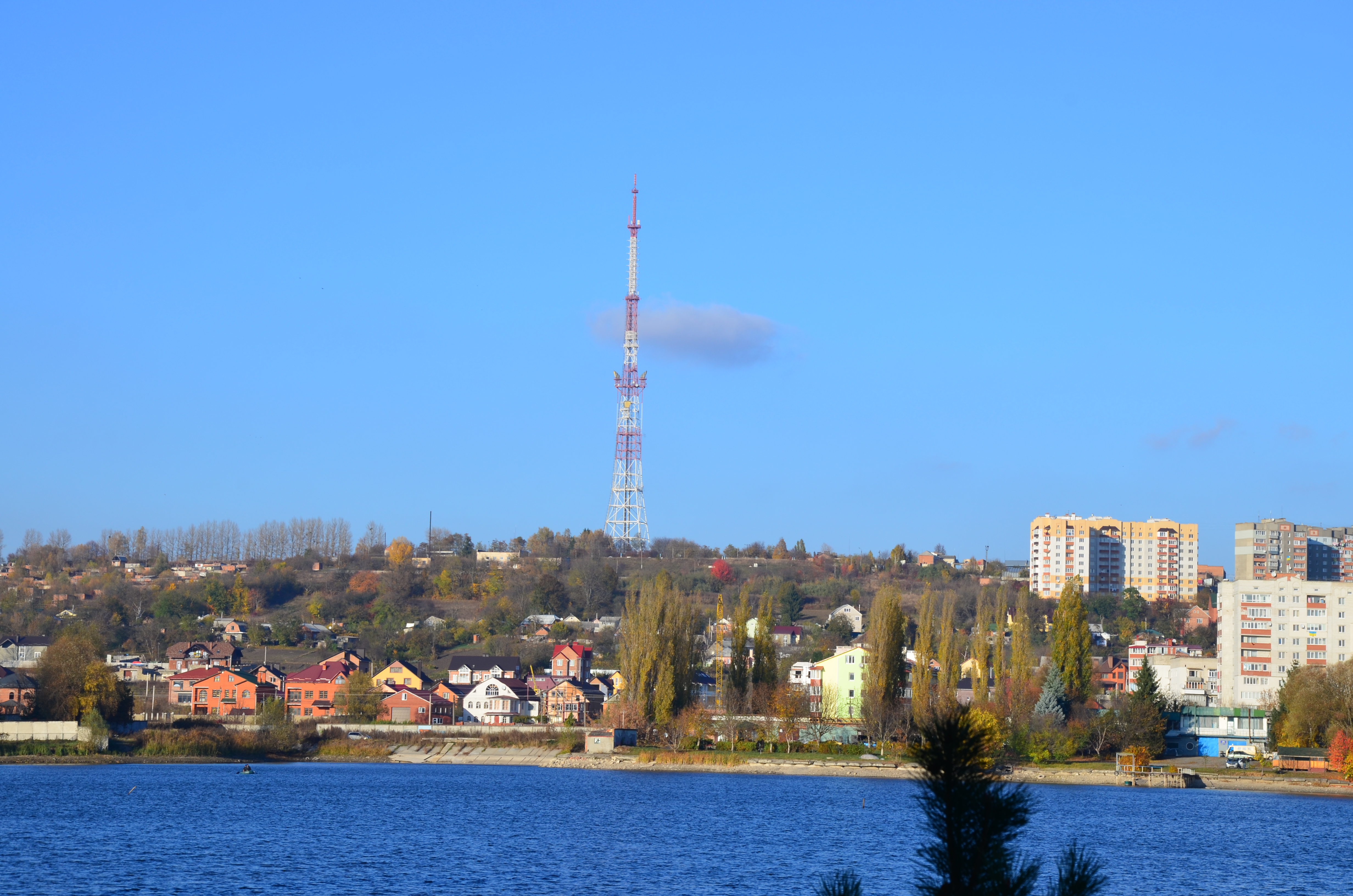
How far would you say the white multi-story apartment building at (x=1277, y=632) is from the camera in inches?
2982

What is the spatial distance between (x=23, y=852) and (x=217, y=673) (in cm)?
4960

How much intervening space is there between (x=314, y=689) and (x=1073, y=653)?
141 ft

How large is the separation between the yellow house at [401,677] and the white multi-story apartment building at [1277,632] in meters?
46.0

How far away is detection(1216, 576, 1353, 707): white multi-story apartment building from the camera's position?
249ft

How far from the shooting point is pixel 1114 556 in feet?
490

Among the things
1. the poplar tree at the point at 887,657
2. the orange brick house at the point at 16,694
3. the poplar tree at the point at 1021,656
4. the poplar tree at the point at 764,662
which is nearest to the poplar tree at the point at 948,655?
the poplar tree at the point at 887,657

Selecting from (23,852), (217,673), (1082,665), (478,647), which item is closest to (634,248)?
(478,647)

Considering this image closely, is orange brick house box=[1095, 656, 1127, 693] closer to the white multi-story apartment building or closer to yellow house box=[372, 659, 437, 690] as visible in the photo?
the white multi-story apartment building

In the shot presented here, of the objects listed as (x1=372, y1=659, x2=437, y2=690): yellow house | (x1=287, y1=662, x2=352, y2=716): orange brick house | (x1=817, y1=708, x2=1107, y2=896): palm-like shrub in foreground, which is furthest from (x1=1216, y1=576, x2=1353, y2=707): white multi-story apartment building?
(x1=817, y1=708, x2=1107, y2=896): palm-like shrub in foreground

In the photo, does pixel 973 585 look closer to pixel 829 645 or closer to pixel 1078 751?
pixel 829 645

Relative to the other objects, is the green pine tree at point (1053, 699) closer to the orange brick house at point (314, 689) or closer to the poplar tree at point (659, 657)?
the poplar tree at point (659, 657)

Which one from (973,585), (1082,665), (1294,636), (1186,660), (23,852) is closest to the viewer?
(23,852)

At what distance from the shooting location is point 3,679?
69.4 m

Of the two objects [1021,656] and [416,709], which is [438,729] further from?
[1021,656]
